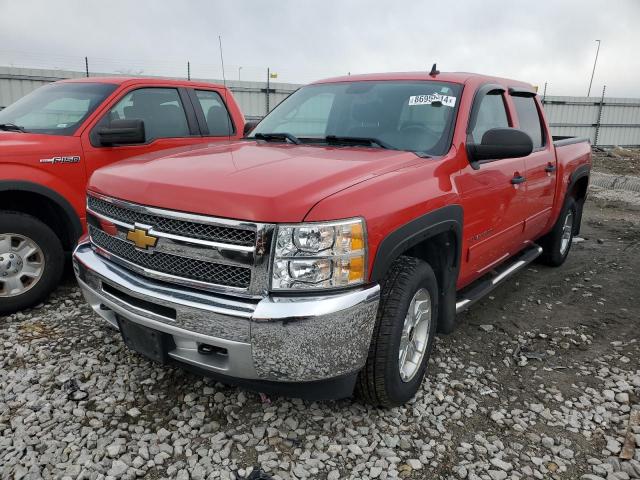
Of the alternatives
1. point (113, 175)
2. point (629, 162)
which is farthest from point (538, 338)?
point (629, 162)

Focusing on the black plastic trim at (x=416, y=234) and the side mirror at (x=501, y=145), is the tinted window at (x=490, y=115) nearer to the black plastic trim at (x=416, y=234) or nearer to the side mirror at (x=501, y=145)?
the side mirror at (x=501, y=145)

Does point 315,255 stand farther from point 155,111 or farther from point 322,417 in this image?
point 155,111

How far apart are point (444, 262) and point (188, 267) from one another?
151 cm

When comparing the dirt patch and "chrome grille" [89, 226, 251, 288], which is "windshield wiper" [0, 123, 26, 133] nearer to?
"chrome grille" [89, 226, 251, 288]

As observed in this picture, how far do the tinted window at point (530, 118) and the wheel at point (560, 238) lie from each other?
109cm

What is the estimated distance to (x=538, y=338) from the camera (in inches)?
151

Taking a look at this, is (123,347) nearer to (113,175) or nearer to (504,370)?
(113,175)

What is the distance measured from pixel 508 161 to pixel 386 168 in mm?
1452

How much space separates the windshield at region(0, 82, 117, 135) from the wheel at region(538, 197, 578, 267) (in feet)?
15.0

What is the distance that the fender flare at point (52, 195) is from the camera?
3.68 meters

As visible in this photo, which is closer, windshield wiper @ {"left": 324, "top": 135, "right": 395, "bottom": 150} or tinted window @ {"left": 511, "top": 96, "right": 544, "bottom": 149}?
windshield wiper @ {"left": 324, "top": 135, "right": 395, "bottom": 150}

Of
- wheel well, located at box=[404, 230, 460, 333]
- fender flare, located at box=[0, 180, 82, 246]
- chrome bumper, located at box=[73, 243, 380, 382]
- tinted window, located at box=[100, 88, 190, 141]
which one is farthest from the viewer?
tinted window, located at box=[100, 88, 190, 141]

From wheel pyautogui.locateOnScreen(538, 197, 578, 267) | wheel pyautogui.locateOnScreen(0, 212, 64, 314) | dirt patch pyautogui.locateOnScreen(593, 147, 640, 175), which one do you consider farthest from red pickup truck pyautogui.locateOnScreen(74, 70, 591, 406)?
dirt patch pyautogui.locateOnScreen(593, 147, 640, 175)

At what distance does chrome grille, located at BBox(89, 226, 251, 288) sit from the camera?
2199 millimetres
